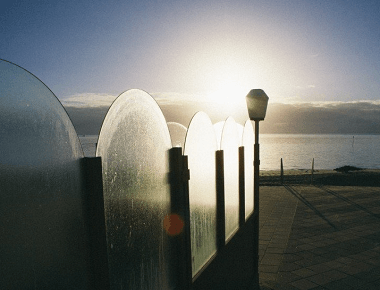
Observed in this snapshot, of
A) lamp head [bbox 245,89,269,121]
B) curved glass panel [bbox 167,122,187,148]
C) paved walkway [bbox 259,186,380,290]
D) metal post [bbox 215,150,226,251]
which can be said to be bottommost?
paved walkway [bbox 259,186,380,290]

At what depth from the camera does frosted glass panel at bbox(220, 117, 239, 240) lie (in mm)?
3168

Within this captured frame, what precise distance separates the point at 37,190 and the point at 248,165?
3.76 m

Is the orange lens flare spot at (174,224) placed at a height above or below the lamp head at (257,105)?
below

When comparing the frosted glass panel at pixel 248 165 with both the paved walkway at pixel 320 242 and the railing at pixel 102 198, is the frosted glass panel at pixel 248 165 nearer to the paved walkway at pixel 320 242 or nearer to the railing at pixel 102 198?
the paved walkway at pixel 320 242

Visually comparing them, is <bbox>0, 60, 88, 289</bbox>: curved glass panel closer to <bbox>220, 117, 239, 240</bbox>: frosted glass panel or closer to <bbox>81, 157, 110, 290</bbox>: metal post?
<bbox>81, 157, 110, 290</bbox>: metal post

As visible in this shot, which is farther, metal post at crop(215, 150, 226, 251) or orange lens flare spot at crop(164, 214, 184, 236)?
metal post at crop(215, 150, 226, 251)

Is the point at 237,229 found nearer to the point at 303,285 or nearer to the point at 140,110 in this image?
the point at 303,285

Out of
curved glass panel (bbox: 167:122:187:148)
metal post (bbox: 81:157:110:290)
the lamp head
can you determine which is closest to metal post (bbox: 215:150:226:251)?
curved glass panel (bbox: 167:122:187:148)

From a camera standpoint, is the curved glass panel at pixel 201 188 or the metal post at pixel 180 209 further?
the curved glass panel at pixel 201 188

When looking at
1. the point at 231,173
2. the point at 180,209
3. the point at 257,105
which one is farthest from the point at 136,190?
the point at 257,105

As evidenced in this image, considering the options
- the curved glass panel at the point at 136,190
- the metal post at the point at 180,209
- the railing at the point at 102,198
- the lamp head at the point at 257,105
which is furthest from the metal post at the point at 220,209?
the lamp head at the point at 257,105

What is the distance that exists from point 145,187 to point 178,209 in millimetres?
464

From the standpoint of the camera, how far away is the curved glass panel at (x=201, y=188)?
2.21 m

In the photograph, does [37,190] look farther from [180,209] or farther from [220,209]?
[220,209]
